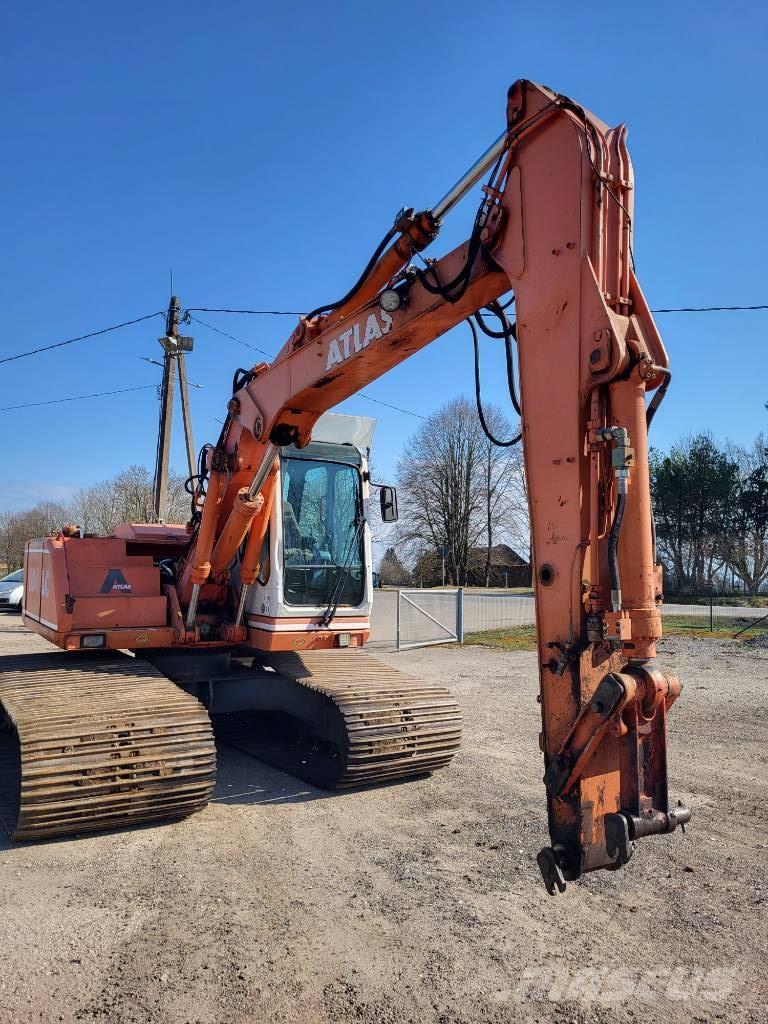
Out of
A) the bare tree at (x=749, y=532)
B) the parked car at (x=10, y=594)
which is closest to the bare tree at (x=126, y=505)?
the parked car at (x=10, y=594)

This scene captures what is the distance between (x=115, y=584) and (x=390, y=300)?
389 centimetres

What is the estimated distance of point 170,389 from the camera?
18219 millimetres

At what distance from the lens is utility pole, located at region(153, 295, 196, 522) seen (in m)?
18.0

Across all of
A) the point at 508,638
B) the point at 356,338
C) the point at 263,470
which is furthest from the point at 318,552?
the point at 508,638

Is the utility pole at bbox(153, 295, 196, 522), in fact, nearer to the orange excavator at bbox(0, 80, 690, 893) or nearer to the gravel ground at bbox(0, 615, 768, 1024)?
the orange excavator at bbox(0, 80, 690, 893)

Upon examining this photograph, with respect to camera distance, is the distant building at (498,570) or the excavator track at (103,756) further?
the distant building at (498,570)

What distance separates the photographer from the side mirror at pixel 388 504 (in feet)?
23.8

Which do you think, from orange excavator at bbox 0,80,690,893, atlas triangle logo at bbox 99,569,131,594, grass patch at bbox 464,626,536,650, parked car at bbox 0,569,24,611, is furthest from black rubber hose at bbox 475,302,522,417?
parked car at bbox 0,569,24,611

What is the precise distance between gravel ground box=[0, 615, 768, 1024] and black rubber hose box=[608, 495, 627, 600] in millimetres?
1733

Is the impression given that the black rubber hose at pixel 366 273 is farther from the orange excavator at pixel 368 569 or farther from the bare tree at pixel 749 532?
the bare tree at pixel 749 532

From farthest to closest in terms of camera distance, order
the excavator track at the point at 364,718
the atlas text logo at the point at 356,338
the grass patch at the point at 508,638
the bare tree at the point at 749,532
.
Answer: the bare tree at the point at 749,532 → the grass patch at the point at 508,638 → the excavator track at the point at 364,718 → the atlas text logo at the point at 356,338

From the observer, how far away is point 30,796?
5.06m

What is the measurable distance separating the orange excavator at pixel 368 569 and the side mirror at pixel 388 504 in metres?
0.27

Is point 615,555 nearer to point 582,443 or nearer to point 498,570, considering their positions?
point 582,443
